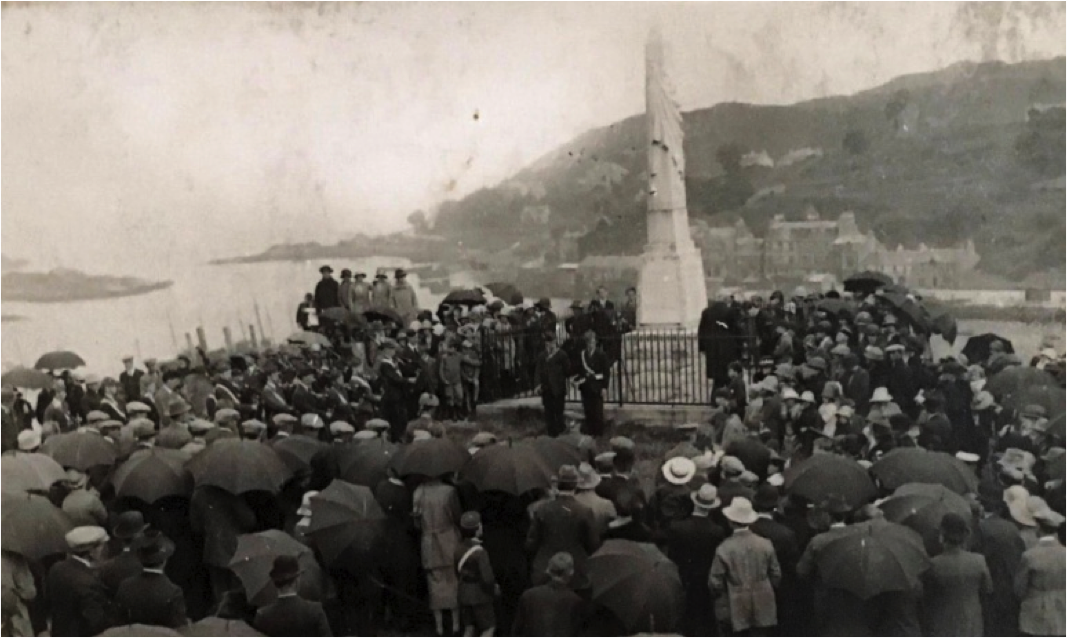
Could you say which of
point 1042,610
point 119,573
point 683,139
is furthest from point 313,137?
point 1042,610

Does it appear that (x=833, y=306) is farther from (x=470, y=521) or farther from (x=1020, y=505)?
(x=470, y=521)

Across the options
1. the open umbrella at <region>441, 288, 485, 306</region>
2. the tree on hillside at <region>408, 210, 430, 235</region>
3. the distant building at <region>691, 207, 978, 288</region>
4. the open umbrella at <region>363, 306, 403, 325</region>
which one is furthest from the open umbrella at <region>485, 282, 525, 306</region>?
the distant building at <region>691, 207, 978, 288</region>

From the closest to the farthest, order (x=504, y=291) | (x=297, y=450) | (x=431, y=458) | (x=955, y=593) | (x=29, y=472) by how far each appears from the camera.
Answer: (x=955, y=593)
(x=431, y=458)
(x=297, y=450)
(x=29, y=472)
(x=504, y=291)

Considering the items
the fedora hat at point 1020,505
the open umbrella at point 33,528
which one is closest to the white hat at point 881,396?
the fedora hat at point 1020,505

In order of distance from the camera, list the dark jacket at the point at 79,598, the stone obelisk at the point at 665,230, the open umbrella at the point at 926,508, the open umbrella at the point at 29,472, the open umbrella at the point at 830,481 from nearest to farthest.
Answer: the dark jacket at the point at 79,598 < the open umbrella at the point at 926,508 < the open umbrella at the point at 830,481 < the open umbrella at the point at 29,472 < the stone obelisk at the point at 665,230

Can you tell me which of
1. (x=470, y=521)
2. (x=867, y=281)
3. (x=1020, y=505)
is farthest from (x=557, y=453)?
(x=867, y=281)

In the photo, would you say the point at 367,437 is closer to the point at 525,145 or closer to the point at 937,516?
the point at 525,145

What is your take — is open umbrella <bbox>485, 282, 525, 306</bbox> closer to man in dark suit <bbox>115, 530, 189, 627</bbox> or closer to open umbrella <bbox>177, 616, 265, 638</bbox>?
man in dark suit <bbox>115, 530, 189, 627</bbox>

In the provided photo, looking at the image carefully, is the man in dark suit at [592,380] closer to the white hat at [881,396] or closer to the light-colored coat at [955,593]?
the white hat at [881,396]
